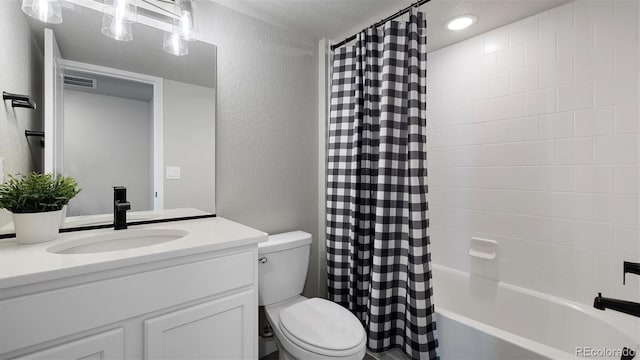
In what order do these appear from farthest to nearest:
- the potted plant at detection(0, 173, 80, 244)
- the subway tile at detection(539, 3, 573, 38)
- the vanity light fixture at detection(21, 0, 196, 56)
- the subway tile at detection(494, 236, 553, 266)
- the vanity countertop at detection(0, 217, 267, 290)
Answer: the subway tile at detection(494, 236, 553, 266) < the subway tile at detection(539, 3, 573, 38) < the vanity light fixture at detection(21, 0, 196, 56) < the potted plant at detection(0, 173, 80, 244) < the vanity countertop at detection(0, 217, 267, 290)

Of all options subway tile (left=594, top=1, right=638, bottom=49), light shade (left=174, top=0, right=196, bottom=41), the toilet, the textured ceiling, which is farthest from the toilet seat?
subway tile (left=594, top=1, right=638, bottom=49)

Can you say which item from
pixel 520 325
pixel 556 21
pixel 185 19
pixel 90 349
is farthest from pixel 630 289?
pixel 185 19

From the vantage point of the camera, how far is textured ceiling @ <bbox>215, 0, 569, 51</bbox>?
5.41ft

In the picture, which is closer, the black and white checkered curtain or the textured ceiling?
the black and white checkered curtain

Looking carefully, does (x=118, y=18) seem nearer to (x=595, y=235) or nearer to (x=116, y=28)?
(x=116, y=28)

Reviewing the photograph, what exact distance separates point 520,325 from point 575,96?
4.72 ft

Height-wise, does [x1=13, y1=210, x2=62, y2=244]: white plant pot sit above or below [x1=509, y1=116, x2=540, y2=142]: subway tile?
below

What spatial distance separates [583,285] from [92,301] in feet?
7.78

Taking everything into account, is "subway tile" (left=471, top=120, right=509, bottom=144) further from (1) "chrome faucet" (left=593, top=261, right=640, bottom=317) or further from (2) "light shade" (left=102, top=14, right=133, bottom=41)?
(2) "light shade" (left=102, top=14, right=133, bottom=41)

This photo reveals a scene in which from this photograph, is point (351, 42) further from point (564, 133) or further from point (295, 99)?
point (564, 133)

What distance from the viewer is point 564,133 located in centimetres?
167

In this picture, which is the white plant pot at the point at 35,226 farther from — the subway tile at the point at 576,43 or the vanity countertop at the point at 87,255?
the subway tile at the point at 576,43

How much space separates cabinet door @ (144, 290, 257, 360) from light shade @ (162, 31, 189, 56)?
4.17ft

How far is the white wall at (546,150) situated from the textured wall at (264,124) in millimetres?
1107
